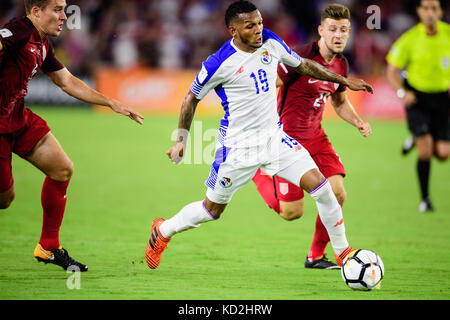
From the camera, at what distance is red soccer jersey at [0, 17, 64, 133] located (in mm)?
5930

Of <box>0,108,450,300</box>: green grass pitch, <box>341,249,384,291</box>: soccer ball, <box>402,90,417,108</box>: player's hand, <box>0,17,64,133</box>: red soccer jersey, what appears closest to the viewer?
<box>341,249,384,291</box>: soccer ball

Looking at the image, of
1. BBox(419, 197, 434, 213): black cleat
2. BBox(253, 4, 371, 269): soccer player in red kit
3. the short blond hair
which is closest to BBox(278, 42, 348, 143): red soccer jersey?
BBox(253, 4, 371, 269): soccer player in red kit

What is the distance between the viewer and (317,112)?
7.06 meters

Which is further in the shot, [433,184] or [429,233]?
[433,184]

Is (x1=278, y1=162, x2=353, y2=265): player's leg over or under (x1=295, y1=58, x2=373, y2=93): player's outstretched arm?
under

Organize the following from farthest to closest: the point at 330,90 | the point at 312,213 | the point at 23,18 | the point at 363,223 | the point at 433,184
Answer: the point at 433,184, the point at 312,213, the point at 363,223, the point at 330,90, the point at 23,18

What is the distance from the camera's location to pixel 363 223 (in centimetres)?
916

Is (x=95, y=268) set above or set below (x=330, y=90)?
below

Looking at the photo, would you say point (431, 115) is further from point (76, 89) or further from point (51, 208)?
point (51, 208)

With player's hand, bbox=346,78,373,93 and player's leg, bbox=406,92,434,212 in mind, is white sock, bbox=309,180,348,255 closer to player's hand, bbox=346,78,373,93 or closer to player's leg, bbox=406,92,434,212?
player's hand, bbox=346,78,373,93

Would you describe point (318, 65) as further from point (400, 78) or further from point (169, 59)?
point (169, 59)

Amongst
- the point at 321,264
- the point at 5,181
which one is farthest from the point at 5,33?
the point at 321,264

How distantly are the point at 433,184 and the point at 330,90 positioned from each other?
6.10 m

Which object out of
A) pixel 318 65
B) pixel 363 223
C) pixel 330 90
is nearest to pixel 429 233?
pixel 363 223
